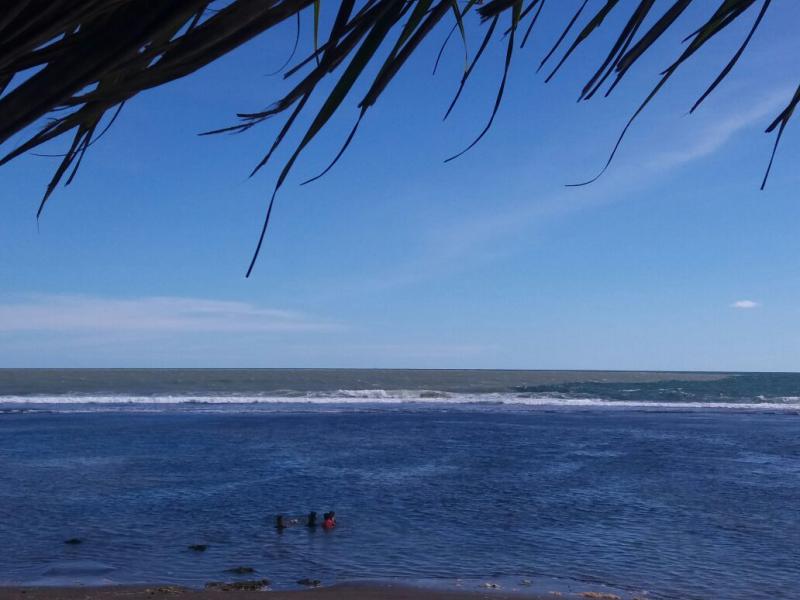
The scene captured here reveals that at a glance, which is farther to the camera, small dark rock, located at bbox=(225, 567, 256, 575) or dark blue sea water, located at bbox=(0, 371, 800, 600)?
dark blue sea water, located at bbox=(0, 371, 800, 600)

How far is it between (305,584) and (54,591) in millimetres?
2757

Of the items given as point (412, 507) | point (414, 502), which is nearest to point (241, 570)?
Result: point (412, 507)

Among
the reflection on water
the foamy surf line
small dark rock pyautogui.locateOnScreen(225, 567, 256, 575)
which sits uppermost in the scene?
the foamy surf line

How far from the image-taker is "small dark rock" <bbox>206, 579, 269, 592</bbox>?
8430mm

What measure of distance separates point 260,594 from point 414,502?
224 inches

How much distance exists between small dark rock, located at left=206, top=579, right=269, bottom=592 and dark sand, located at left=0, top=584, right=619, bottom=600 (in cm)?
14

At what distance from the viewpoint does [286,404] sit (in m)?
42.2

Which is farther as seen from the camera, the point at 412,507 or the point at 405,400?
the point at 405,400

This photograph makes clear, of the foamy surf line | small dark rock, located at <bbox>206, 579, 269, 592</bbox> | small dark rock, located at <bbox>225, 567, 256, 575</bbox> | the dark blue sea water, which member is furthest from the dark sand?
the foamy surf line

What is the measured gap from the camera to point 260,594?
8203 mm

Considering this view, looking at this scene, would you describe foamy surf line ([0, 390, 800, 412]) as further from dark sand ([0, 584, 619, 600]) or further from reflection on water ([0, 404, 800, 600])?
dark sand ([0, 584, 619, 600])

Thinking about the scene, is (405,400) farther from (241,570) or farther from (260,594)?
(260,594)

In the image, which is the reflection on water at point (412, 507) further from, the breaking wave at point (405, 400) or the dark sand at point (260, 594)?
the breaking wave at point (405, 400)

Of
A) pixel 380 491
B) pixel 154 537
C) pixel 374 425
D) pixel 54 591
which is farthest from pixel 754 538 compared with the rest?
pixel 374 425
